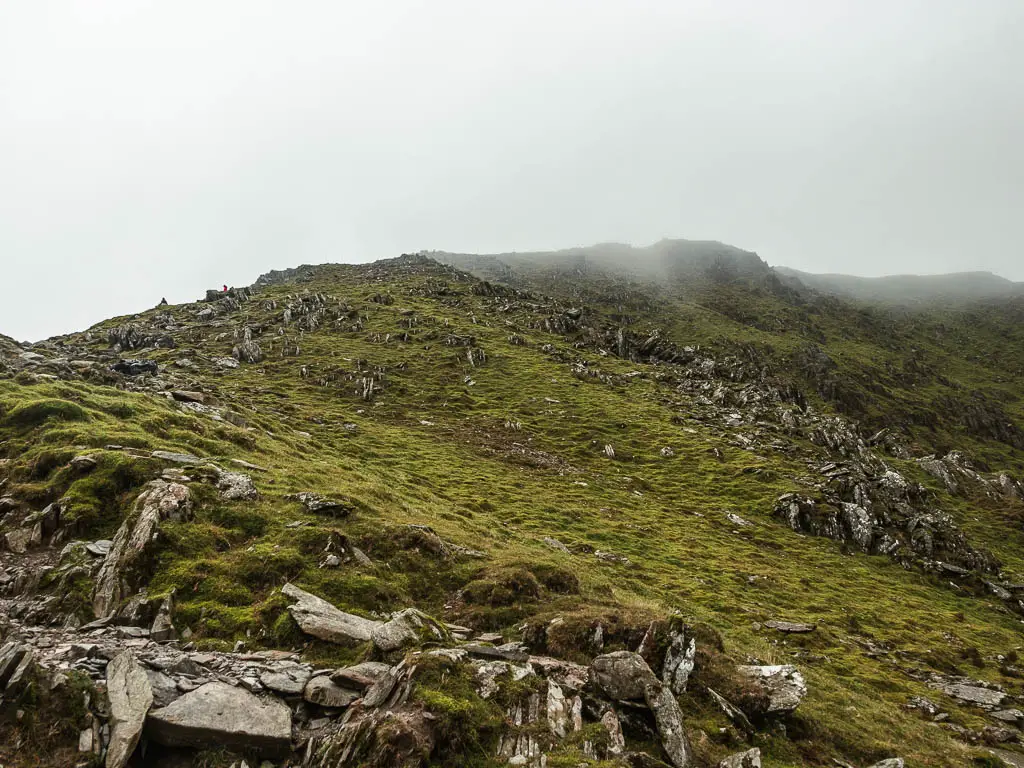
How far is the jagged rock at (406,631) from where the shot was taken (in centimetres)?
1245

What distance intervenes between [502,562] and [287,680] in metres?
9.92

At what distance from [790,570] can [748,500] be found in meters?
12.4

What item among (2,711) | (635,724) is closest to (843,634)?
(635,724)

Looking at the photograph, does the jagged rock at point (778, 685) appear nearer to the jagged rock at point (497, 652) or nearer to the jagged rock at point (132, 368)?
the jagged rock at point (497, 652)

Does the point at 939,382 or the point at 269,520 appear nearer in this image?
the point at 269,520

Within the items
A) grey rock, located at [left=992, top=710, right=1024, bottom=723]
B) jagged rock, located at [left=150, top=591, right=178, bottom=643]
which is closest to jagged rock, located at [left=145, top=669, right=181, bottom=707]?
jagged rock, located at [left=150, top=591, right=178, bottom=643]

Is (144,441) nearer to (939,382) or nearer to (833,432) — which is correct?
(833,432)

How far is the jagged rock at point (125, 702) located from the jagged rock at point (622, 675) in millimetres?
9827

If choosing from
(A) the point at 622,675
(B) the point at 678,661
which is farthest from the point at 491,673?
(B) the point at 678,661

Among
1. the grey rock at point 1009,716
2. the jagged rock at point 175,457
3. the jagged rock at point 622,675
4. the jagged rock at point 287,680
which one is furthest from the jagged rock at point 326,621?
the grey rock at point 1009,716

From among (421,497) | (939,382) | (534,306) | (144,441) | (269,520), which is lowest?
(939,382)

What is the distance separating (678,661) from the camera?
13367 mm

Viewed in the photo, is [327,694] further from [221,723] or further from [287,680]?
[221,723]

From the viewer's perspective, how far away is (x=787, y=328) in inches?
6363
